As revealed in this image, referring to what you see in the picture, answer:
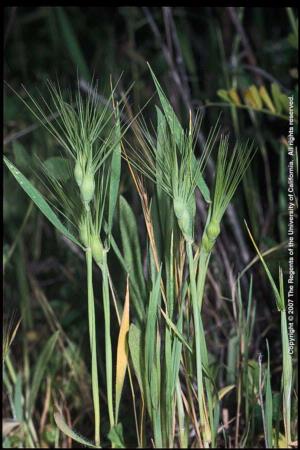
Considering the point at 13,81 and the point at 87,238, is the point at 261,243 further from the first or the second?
the point at 13,81

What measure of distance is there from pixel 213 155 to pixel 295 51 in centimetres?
24

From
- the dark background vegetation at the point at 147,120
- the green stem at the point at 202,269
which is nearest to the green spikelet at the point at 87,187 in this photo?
the green stem at the point at 202,269

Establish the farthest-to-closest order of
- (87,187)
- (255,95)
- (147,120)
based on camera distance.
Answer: (147,120) < (255,95) < (87,187)

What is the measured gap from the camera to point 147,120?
1431 millimetres

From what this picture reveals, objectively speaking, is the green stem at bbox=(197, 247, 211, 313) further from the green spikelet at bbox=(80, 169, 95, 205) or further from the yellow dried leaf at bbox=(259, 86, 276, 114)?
the yellow dried leaf at bbox=(259, 86, 276, 114)

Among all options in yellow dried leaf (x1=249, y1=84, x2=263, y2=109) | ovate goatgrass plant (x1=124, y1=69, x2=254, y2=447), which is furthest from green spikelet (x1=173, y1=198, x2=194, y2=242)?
yellow dried leaf (x1=249, y1=84, x2=263, y2=109)

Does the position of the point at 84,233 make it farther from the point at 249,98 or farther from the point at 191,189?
the point at 249,98

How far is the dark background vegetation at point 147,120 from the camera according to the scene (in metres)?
0.99

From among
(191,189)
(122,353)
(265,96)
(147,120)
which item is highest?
(147,120)

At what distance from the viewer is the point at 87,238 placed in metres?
0.57

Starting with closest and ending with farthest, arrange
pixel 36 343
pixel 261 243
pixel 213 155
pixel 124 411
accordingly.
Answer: pixel 124 411 → pixel 261 243 → pixel 36 343 → pixel 213 155

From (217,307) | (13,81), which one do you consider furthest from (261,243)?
(13,81)

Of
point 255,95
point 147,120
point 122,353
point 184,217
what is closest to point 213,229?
point 184,217

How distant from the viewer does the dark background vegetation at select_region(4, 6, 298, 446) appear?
989 millimetres
